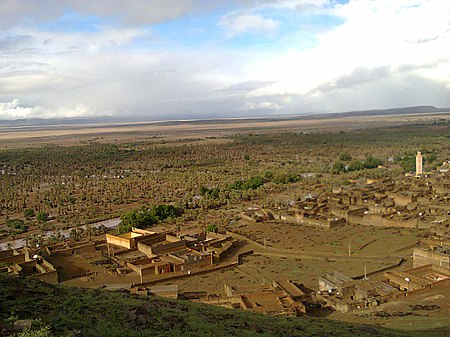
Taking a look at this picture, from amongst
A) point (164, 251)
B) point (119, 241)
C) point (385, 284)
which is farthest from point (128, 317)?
point (119, 241)

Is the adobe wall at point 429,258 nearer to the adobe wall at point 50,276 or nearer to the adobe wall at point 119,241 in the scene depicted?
the adobe wall at point 119,241

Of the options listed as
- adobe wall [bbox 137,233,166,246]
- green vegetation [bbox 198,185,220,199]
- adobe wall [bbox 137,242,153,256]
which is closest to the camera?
adobe wall [bbox 137,242,153,256]

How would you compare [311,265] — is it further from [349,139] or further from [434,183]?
[349,139]

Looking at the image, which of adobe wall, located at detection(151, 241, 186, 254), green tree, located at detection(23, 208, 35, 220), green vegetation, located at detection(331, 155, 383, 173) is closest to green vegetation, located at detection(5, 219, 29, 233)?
green tree, located at detection(23, 208, 35, 220)

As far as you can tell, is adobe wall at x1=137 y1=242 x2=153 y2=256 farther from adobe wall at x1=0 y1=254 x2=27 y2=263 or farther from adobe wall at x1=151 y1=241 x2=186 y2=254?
adobe wall at x1=0 y1=254 x2=27 y2=263

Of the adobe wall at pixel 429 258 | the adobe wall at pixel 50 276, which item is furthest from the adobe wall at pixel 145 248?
the adobe wall at pixel 429 258

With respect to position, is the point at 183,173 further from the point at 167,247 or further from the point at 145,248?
the point at 167,247
